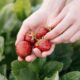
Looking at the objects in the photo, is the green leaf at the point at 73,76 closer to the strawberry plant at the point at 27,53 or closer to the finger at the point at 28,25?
the strawberry plant at the point at 27,53

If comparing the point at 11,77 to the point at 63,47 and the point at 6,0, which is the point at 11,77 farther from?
the point at 6,0

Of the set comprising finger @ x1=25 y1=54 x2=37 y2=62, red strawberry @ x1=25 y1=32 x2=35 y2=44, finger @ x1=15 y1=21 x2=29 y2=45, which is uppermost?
finger @ x1=15 y1=21 x2=29 y2=45

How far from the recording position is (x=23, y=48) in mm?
1569

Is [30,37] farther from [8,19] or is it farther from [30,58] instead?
[8,19]

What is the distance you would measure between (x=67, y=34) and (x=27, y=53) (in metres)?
0.19

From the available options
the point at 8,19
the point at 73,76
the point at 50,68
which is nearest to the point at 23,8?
the point at 8,19

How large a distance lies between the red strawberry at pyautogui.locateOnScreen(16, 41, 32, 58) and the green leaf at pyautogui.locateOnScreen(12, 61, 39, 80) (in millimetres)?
64

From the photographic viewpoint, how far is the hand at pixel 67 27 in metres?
1.55

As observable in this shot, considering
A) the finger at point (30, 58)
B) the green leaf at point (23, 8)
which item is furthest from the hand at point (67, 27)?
the green leaf at point (23, 8)

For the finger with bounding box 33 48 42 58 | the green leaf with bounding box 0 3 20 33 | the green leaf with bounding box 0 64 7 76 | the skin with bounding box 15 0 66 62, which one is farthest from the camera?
the green leaf with bounding box 0 3 20 33

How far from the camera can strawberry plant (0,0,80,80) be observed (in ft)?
5.19

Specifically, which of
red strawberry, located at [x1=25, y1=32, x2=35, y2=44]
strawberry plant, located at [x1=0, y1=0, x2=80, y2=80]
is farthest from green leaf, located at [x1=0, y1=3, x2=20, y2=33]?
red strawberry, located at [x1=25, y1=32, x2=35, y2=44]

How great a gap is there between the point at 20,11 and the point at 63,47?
0.34 m

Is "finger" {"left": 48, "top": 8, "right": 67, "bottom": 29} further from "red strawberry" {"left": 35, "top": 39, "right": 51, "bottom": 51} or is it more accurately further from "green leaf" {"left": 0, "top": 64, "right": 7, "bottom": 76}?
"green leaf" {"left": 0, "top": 64, "right": 7, "bottom": 76}
